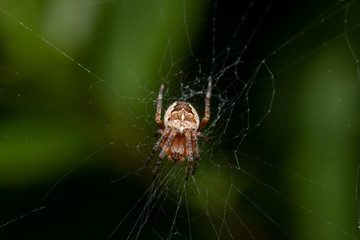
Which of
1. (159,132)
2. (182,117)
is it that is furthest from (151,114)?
(182,117)

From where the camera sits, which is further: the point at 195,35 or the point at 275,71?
the point at 275,71

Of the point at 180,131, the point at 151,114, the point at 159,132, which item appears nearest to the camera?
the point at 151,114

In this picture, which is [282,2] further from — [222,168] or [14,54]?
[14,54]

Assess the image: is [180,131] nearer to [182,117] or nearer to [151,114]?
[182,117]

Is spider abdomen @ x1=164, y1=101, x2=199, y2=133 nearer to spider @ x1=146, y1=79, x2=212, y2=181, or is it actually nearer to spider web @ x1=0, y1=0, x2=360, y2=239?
spider @ x1=146, y1=79, x2=212, y2=181

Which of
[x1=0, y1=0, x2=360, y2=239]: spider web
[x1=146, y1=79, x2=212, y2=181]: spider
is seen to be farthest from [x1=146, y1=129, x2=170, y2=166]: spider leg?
[x1=0, y1=0, x2=360, y2=239]: spider web

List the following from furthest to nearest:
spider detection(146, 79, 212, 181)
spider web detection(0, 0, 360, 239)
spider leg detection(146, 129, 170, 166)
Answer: spider detection(146, 79, 212, 181) → spider leg detection(146, 129, 170, 166) → spider web detection(0, 0, 360, 239)

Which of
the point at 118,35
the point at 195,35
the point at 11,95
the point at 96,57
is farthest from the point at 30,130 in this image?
the point at 195,35
